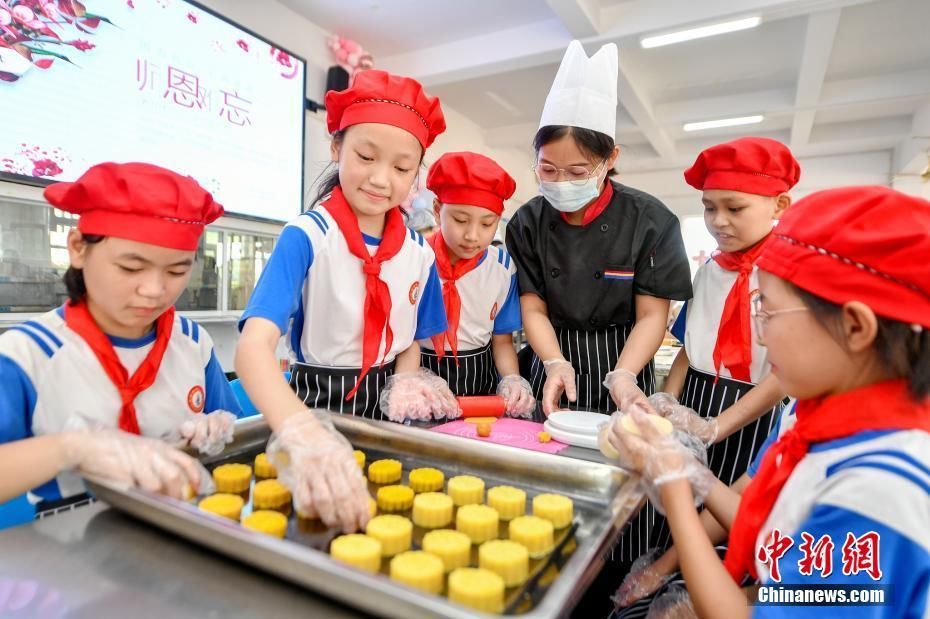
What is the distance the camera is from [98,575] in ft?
2.28

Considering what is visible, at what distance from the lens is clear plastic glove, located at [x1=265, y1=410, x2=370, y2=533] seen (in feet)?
2.81

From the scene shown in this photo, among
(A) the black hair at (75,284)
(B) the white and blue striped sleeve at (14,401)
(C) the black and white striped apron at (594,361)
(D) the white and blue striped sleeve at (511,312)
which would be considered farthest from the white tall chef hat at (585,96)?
(B) the white and blue striped sleeve at (14,401)

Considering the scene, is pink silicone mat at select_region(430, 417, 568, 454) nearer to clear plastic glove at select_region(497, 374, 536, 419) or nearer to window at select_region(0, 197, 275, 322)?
clear plastic glove at select_region(497, 374, 536, 419)

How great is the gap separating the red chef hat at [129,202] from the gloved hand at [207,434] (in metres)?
0.37

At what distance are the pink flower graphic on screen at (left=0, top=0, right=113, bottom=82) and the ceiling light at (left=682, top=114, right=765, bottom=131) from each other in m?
6.97

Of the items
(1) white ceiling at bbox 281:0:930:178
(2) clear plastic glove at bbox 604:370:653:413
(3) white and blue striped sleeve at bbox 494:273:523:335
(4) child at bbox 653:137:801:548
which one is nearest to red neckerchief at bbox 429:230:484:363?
(3) white and blue striped sleeve at bbox 494:273:523:335

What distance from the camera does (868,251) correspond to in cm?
74

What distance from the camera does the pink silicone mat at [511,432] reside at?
1294 millimetres

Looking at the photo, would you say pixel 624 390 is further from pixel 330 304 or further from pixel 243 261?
pixel 243 261

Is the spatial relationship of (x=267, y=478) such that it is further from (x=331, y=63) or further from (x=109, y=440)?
(x=331, y=63)

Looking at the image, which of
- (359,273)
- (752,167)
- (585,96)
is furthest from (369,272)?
(752,167)

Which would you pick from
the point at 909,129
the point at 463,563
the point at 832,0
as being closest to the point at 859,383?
the point at 463,563

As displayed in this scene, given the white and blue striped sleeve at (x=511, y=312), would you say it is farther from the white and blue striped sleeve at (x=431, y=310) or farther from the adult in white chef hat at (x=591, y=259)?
the white and blue striped sleeve at (x=431, y=310)

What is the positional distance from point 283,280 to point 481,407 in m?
0.68
